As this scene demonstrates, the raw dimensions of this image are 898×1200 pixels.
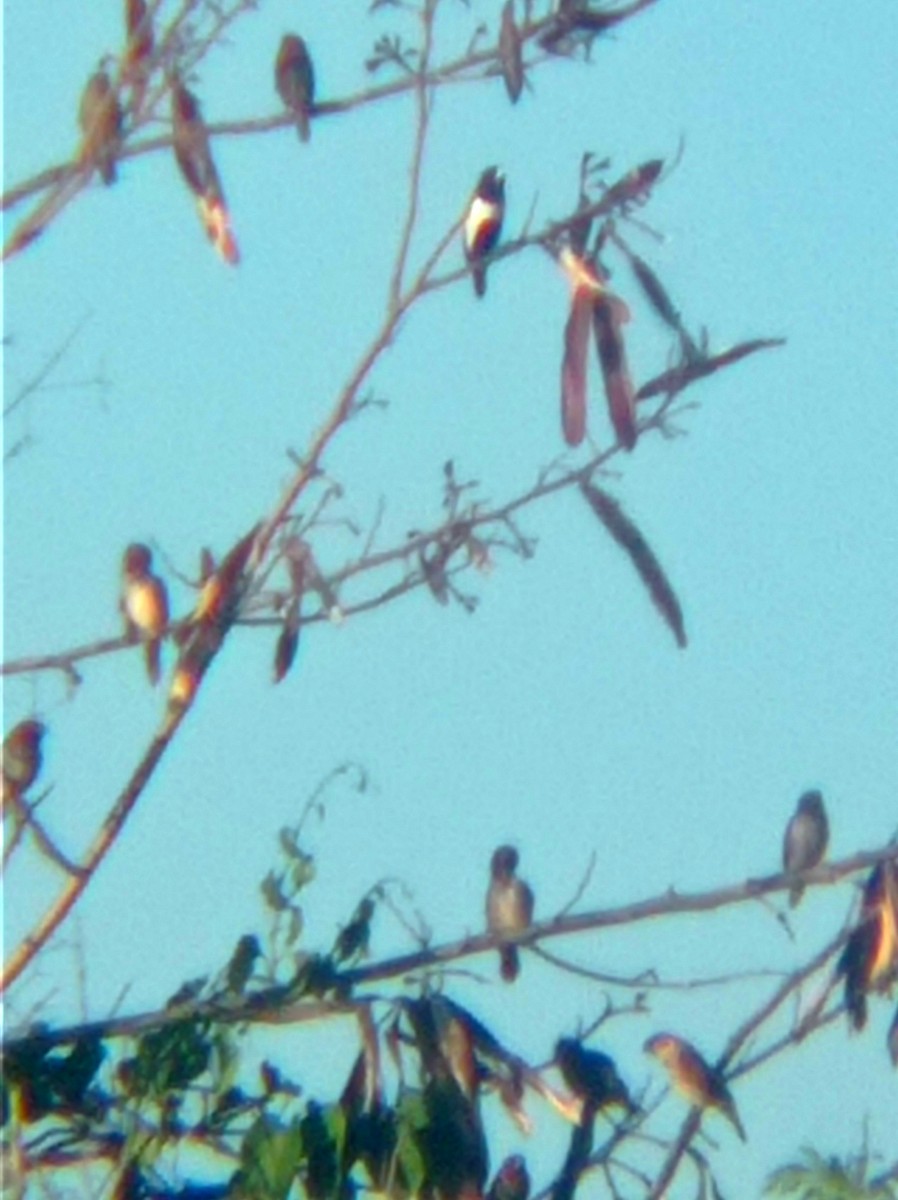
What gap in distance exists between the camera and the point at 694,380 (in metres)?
4.76

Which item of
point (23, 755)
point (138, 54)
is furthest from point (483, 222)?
point (23, 755)

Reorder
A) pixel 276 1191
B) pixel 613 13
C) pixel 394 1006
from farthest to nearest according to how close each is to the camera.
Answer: pixel 613 13
pixel 394 1006
pixel 276 1191

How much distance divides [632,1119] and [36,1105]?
84 cm

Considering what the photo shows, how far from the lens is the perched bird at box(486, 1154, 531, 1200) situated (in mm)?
4711

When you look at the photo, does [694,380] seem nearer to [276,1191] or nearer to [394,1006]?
[394,1006]

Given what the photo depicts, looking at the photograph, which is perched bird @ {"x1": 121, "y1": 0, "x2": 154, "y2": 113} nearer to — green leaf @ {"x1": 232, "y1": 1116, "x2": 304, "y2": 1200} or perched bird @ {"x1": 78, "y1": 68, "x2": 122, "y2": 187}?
perched bird @ {"x1": 78, "y1": 68, "x2": 122, "y2": 187}

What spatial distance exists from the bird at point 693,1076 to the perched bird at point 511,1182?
0.39m

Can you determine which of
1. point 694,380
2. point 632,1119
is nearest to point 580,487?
point 694,380

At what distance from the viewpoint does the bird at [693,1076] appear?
504 centimetres

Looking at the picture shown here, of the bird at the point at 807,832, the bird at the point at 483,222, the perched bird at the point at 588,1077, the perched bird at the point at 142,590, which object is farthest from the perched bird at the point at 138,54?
Result: the bird at the point at 807,832

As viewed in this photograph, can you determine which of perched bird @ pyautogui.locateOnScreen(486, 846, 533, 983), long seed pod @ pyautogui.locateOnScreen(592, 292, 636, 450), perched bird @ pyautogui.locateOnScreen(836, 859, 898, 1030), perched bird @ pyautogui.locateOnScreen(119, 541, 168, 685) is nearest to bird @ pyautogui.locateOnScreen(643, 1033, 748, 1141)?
perched bird @ pyautogui.locateOnScreen(836, 859, 898, 1030)

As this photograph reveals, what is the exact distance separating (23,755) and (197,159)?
3.42 ft

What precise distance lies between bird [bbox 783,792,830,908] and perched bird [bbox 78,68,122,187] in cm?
351

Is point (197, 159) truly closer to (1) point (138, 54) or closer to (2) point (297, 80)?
(1) point (138, 54)
